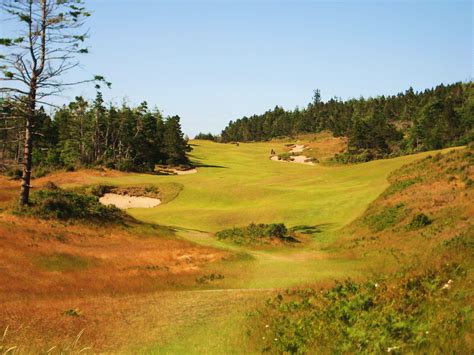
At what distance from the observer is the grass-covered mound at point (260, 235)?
3244 centimetres

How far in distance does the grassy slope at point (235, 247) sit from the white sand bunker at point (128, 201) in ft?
10.9

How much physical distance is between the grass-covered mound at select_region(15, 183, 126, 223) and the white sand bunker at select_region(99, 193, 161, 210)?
23265mm

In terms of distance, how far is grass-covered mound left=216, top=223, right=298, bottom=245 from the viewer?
106 ft

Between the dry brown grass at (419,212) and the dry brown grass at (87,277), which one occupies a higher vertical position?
the dry brown grass at (419,212)

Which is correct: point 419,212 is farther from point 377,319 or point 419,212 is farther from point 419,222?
point 377,319

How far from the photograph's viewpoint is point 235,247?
31406 millimetres

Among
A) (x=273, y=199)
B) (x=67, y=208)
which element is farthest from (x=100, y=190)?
(x=67, y=208)

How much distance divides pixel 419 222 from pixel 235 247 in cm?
1263

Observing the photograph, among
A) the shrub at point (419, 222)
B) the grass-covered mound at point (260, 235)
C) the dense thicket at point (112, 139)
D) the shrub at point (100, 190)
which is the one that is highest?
the dense thicket at point (112, 139)

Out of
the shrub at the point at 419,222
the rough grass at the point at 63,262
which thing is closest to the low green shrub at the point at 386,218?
the shrub at the point at 419,222

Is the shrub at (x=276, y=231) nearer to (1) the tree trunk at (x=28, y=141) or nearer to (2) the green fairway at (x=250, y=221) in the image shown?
(2) the green fairway at (x=250, y=221)

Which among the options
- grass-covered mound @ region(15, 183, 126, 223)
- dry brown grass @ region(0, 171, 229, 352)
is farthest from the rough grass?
grass-covered mound @ region(15, 183, 126, 223)

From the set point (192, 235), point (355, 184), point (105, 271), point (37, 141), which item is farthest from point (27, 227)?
point (37, 141)

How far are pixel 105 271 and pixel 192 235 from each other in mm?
13960
